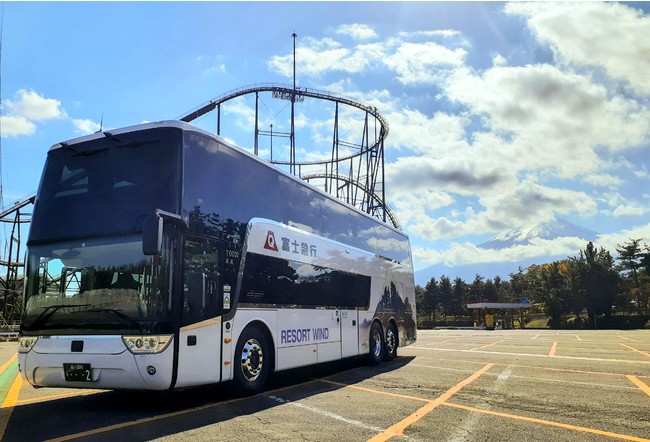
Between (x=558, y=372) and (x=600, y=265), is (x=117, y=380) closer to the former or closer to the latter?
(x=558, y=372)

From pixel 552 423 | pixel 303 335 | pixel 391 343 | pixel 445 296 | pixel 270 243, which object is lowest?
pixel 552 423

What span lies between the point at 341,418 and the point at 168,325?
246cm

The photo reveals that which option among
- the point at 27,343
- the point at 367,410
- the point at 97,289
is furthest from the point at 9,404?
the point at 367,410

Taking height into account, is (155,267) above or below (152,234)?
below

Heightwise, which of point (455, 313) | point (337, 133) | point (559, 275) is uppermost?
point (337, 133)

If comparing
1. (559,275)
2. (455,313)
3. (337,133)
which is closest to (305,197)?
(337,133)

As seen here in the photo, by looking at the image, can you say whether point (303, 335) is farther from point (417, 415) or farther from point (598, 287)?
point (598, 287)

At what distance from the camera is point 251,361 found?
766 centimetres

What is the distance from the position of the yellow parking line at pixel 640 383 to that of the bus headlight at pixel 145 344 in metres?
7.44

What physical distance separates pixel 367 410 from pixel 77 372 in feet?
12.4

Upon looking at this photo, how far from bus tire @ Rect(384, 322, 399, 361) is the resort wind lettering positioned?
379 centimetres

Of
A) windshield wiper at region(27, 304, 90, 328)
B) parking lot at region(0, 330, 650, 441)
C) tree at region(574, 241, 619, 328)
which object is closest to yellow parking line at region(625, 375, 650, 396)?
parking lot at region(0, 330, 650, 441)

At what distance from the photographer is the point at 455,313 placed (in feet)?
268

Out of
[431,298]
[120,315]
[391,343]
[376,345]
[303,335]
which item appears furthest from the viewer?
[431,298]
